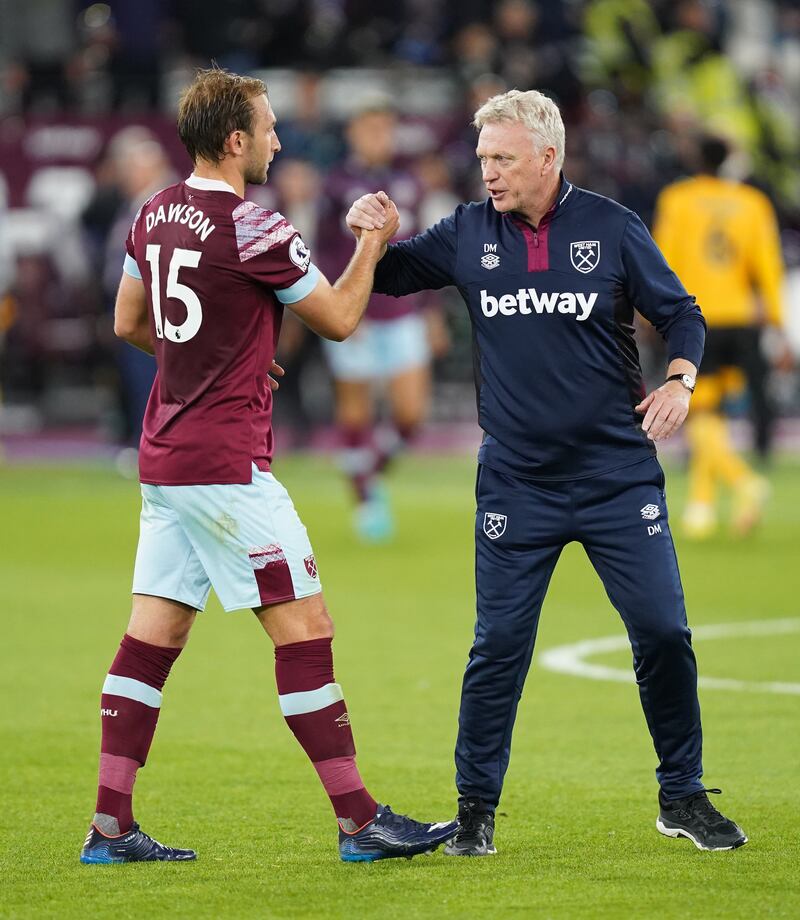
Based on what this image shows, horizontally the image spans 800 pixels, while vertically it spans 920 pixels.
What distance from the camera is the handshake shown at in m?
5.71

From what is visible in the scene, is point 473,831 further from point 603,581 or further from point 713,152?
point 713,152

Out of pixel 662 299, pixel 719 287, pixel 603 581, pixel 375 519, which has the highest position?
pixel 719 287

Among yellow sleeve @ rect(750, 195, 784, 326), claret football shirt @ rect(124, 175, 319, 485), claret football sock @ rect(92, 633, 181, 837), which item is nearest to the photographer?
claret football shirt @ rect(124, 175, 319, 485)

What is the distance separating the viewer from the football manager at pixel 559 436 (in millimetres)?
5699

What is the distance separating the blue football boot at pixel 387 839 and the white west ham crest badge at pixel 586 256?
1712 mm

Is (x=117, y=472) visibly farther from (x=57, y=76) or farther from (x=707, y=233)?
(x=707, y=233)

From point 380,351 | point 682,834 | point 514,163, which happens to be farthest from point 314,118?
point 682,834

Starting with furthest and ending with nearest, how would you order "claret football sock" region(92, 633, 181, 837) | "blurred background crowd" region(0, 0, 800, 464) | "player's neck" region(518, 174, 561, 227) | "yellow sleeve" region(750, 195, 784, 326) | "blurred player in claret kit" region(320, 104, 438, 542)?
"blurred background crowd" region(0, 0, 800, 464), "blurred player in claret kit" region(320, 104, 438, 542), "yellow sleeve" region(750, 195, 784, 326), "player's neck" region(518, 174, 561, 227), "claret football sock" region(92, 633, 181, 837)

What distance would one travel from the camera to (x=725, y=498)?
629 inches

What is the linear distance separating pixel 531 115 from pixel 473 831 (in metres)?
2.15

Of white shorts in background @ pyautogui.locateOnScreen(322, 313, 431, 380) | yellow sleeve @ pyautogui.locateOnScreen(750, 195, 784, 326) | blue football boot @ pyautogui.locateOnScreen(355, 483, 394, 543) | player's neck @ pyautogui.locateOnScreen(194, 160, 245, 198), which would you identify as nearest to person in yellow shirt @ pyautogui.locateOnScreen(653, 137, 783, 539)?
yellow sleeve @ pyautogui.locateOnScreen(750, 195, 784, 326)

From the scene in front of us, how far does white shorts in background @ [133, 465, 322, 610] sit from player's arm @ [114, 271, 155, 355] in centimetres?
56

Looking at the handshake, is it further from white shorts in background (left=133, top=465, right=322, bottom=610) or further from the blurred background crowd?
the blurred background crowd

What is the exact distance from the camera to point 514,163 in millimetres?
5660
